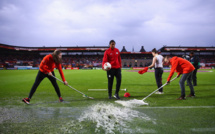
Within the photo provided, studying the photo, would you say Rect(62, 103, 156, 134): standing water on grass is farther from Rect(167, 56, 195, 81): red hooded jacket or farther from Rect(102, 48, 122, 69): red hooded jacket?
Rect(167, 56, 195, 81): red hooded jacket

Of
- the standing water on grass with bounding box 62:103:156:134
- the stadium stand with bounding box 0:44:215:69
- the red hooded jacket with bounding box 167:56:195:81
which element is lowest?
the standing water on grass with bounding box 62:103:156:134

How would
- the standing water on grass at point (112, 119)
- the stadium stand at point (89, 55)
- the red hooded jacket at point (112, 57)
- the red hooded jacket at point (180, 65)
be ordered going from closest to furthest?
1. the standing water on grass at point (112, 119)
2. the red hooded jacket at point (180, 65)
3. the red hooded jacket at point (112, 57)
4. the stadium stand at point (89, 55)

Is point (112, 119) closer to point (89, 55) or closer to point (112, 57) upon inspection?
point (112, 57)

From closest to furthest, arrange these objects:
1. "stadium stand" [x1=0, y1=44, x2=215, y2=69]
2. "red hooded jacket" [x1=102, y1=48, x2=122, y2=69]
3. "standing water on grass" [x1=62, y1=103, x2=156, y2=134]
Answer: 1. "standing water on grass" [x1=62, y1=103, x2=156, y2=134]
2. "red hooded jacket" [x1=102, y1=48, x2=122, y2=69]
3. "stadium stand" [x1=0, y1=44, x2=215, y2=69]

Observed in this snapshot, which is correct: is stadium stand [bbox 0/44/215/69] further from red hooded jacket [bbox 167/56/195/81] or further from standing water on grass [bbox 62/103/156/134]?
standing water on grass [bbox 62/103/156/134]

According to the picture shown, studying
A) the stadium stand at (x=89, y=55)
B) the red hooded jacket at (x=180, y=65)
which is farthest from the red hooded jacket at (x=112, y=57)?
the stadium stand at (x=89, y=55)

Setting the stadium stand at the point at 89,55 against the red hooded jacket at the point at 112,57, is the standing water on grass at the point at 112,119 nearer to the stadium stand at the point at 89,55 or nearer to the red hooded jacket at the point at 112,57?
the red hooded jacket at the point at 112,57

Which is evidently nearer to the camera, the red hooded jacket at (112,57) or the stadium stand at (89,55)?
the red hooded jacket at (112,57)

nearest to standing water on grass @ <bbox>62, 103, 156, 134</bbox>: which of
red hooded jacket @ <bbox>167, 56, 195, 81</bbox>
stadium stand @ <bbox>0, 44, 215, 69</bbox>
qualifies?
red hooded jacket @ <bbox>167, 56, 195, 81</bbox>

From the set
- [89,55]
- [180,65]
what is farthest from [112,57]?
[89,55]

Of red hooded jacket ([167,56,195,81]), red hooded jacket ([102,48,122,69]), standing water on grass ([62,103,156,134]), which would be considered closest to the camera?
standing water on grass ([62,103,156,134])

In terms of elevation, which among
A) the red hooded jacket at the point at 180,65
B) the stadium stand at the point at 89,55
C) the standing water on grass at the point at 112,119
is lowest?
the standing water on grass at the point at 112,119

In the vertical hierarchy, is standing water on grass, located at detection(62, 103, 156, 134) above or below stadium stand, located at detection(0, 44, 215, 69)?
below

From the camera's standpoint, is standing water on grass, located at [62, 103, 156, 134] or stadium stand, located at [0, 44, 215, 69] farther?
stadium stand, located at [0, 44, 215, 69]
